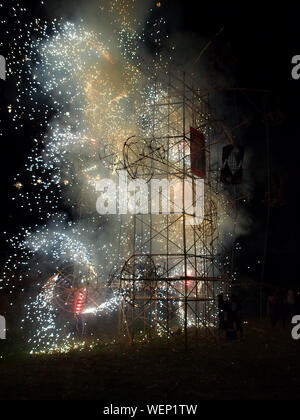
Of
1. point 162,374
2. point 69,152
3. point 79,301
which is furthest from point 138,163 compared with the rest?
point 162,374

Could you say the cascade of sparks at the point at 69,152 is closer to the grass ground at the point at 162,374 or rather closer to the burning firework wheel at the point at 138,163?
the burning firework wheel at the point at 138,163

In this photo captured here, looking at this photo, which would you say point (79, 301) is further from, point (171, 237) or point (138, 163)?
point (171, 237)

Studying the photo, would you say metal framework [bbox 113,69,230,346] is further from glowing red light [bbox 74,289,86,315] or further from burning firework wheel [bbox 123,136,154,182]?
glowing red light [bbox 74,289,86,315]

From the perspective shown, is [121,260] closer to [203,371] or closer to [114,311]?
[114,311]

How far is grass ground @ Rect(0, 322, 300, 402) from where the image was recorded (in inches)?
202

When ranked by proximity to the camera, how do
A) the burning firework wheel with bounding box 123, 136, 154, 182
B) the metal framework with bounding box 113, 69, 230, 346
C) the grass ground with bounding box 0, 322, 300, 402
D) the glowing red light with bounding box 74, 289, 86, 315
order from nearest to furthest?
1. the grass ground with bounding box 0, 322, 300, 402
2. the burning firework wheel with bounding box 123, 136, 154, 182
3. the metal framework with bounding box 113, 69, 230, 346
4. the glowing red light with bounding box 74, 289, 86, 315

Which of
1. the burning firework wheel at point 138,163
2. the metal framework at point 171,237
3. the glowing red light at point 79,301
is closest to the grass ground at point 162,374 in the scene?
the metal framework at point 171,237

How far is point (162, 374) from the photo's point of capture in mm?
6363

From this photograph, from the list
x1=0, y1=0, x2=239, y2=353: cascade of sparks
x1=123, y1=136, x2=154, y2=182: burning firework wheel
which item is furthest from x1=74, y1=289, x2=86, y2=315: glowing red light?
x1=123, y1=136, x2=154, y2=182: burning firework wheel

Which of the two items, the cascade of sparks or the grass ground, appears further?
the cascade of sparks

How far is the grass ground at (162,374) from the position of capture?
514 cm

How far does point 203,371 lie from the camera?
6543mm

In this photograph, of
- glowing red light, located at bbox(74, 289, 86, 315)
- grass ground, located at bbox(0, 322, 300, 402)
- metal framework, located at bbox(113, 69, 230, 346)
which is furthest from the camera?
glowing red light, located at bbox(74, 289, 86, 315)

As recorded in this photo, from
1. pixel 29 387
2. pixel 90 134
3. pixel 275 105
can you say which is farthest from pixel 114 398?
pixel 90 134
